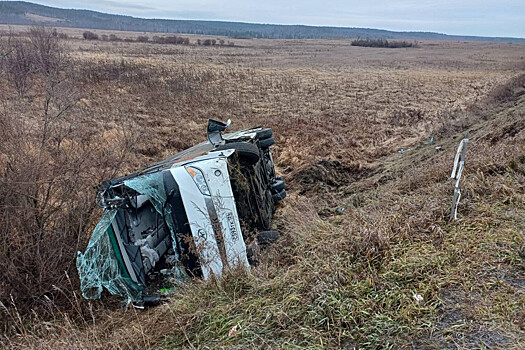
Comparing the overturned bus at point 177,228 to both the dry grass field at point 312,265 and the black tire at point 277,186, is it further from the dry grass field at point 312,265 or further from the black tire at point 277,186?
the black tire at point 277,186

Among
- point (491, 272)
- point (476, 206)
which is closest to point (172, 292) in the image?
point (491, 272)

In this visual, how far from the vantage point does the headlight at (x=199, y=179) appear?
3.81 m

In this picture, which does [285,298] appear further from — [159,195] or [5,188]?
[5,188]

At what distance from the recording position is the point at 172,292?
3744mm

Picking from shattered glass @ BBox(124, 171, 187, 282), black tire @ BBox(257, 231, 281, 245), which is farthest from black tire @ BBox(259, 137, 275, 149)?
shattered glass @ BBox(124, 171, 187, 282)

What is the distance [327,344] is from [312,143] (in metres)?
8.55

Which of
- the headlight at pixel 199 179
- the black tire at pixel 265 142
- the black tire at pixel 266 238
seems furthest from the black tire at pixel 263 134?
the headlight at pixel 199 179

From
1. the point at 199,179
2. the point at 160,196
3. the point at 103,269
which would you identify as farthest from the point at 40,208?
the point at 199,179

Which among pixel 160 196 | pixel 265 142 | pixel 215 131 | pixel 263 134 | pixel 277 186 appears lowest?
pixel 277 186

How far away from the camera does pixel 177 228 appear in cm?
379

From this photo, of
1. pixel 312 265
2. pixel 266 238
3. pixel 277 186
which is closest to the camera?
pixel 312 265

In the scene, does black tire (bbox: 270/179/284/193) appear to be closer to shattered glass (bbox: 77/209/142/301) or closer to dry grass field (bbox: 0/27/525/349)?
dry grass field (bbox: 0/27/525/349)

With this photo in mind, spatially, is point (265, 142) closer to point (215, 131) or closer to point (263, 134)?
point (263, 134)

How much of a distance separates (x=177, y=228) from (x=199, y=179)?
54cm
